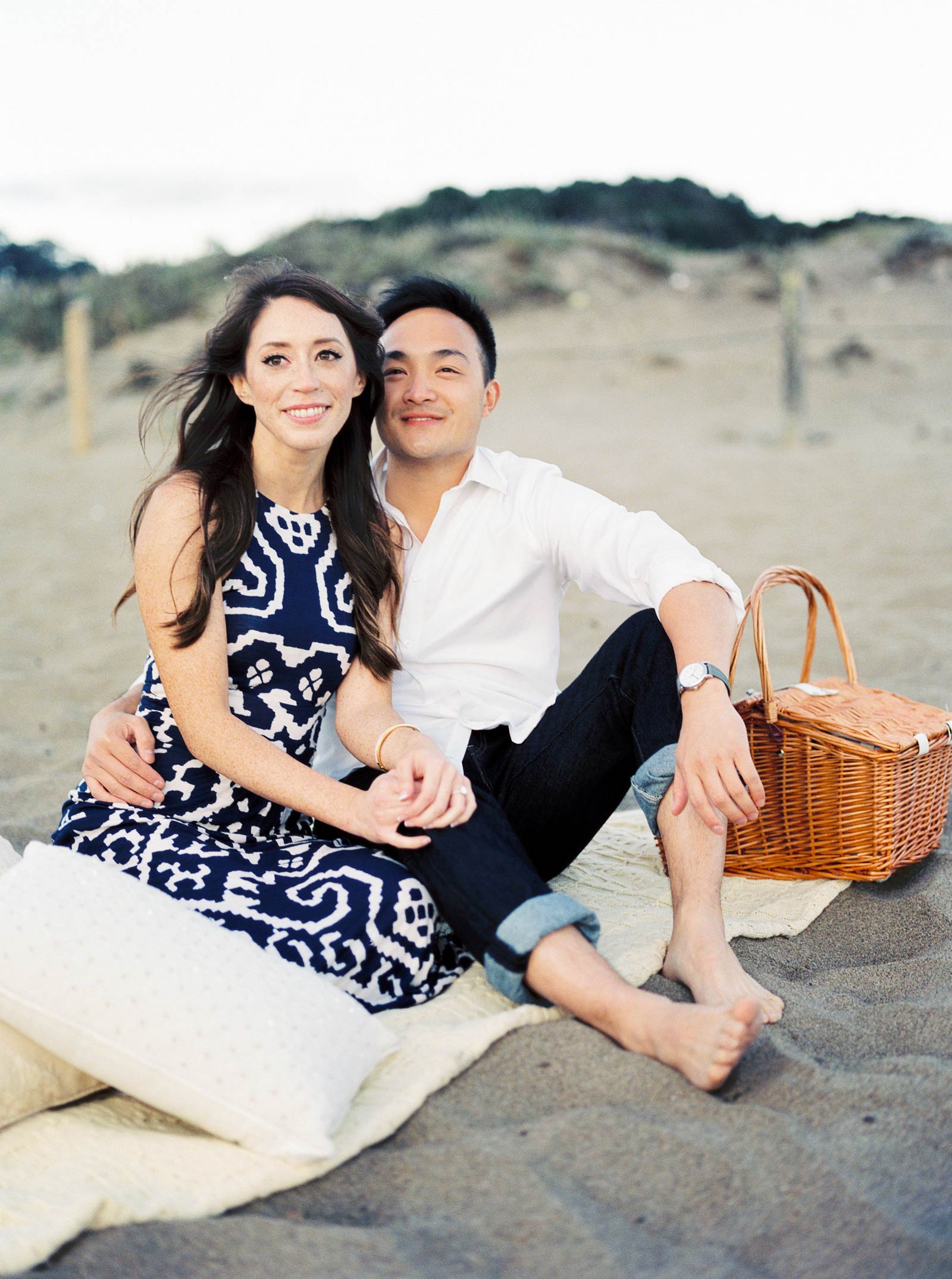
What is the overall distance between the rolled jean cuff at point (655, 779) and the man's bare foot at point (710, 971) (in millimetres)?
267

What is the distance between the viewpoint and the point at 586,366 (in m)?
12.9

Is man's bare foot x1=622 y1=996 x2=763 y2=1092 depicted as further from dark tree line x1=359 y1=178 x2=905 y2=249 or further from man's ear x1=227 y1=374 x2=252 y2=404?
dark tree line x1=359 y1=178 x2=905 y2=249

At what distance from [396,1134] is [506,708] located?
3.62 ft

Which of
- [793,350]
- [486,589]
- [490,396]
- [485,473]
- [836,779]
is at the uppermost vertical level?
[793,350]

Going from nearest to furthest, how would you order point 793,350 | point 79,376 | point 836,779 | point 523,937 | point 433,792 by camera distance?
point 523,937, point 433,792, point 836,779, point 793,350, point 79,376

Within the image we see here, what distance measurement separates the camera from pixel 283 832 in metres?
2.51

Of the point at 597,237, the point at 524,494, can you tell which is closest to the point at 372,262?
the point at 597,237

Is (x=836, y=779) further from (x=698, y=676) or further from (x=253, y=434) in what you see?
(x=253, y=434)

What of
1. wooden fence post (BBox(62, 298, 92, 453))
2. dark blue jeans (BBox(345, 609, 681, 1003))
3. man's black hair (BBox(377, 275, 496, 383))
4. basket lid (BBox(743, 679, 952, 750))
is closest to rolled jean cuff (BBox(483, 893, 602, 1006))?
dark blue jeans (BBox(345, 609, 681, 1003))

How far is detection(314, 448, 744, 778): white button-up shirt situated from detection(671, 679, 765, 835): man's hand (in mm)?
431

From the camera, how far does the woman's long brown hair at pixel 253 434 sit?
2430 millimetres

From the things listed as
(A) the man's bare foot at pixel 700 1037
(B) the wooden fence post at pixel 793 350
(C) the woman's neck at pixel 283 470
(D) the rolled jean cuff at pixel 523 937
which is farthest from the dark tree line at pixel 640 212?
(A) the man's bare foot at pixel 700 1037

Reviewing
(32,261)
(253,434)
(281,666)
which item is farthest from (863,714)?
(32,261)

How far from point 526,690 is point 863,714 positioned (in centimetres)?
83
